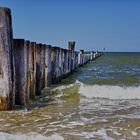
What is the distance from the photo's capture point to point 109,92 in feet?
31.5

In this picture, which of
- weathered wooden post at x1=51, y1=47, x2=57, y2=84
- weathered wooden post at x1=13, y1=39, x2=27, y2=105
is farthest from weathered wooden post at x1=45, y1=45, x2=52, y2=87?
weathered wooden post at x1=13, y1=39, x2=27, y2=105

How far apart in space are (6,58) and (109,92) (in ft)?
14.2

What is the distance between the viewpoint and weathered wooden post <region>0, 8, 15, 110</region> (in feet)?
19.4

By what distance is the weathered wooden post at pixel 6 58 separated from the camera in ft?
19.4

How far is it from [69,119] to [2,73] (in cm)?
140

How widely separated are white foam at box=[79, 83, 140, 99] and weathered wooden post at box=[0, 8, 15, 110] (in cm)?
334

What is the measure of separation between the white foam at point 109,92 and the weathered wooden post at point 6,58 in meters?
3.34

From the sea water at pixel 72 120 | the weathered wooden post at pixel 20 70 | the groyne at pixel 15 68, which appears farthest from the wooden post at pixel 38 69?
the weathered wooden post at pixel 20 70

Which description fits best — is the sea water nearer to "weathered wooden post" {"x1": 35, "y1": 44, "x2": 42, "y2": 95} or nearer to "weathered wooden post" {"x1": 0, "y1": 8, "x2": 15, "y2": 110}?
"weathered wooden post" {"x1": 35, "y1": 44, "x2": 42, "y2": 95}

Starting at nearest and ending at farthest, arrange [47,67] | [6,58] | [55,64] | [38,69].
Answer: [6,58]
[38,69]
[47,67]
[55,64]

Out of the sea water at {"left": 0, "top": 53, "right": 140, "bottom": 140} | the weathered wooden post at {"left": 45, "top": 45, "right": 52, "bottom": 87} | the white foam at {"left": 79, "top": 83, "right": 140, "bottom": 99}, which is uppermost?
the weathered wooden post at {"left": 45, "top": 45, "right": 52, "bottom": 87}

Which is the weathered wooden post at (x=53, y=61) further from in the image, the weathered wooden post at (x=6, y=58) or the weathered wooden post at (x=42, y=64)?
the weathered wooden post at (x=6, y=58)

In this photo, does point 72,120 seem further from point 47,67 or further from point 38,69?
point 47,67

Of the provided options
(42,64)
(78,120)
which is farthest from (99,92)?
(78,120)
